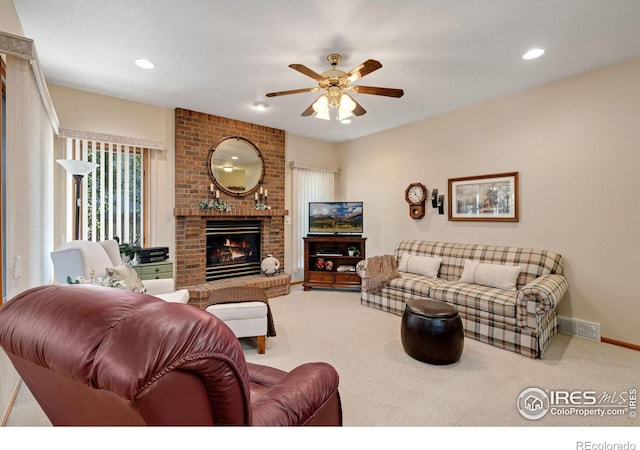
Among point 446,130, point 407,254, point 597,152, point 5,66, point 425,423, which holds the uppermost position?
point 446,130

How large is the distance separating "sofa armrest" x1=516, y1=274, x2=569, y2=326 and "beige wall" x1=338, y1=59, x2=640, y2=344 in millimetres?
602

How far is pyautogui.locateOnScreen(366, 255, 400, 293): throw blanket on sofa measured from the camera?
13.1ft

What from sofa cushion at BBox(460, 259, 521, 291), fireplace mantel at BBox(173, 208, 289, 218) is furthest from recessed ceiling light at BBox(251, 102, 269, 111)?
sofa cushion at BBox(460, 259, 521, 291)

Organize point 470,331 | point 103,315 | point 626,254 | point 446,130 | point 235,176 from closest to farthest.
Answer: point 103,315, point 626,254, point 470,331, point 446,130, point 235,176

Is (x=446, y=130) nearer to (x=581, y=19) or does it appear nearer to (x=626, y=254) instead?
(x=581, y=19)

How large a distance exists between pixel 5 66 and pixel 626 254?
5.21m

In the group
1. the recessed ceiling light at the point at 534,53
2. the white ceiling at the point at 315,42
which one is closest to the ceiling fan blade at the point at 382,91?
the white ceiling at the point at 315,42

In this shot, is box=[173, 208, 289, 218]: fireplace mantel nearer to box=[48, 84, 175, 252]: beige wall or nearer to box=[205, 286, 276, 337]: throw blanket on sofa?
box=[48, 84, 175, 252]: beige wall

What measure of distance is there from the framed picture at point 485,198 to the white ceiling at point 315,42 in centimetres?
105

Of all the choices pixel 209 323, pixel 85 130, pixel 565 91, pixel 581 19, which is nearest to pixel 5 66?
pixel 85 130

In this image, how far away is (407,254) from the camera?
4.38 meters

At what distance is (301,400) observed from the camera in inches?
44.4

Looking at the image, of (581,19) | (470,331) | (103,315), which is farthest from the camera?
(470,331)

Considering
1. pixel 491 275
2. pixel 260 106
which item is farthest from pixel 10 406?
pixel 491 275
